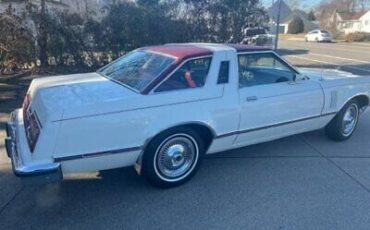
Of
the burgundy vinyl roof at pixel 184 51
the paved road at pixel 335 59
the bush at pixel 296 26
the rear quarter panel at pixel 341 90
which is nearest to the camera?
the burgundy vinyl roof at pixel 184 51

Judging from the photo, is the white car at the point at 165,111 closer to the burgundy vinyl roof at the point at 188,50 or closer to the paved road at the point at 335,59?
the burgundy vinyl roof at the point at 188,50

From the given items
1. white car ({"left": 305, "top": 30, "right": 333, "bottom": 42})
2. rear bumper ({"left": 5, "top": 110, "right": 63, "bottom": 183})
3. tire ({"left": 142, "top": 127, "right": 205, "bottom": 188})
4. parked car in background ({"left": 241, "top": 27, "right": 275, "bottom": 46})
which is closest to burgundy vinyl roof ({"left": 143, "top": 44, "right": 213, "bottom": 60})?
tire ({"left": 142, "top": 127, "right": 205, "bottom": 188})

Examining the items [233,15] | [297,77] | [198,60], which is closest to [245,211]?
[198,60]

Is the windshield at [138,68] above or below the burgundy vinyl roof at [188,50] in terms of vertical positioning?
below

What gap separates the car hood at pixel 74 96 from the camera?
124 inches

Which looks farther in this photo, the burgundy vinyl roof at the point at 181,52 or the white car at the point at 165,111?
the burgundy vinyl roof at the point at 181,52

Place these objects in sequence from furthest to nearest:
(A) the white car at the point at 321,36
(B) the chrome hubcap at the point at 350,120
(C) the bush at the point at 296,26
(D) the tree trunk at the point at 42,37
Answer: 1. (C) the bush at the point at 296,26
2. (A) the white car at the point at 321,36
3. (D) the tree trunk at the point at 42,37
4. (B) the chrome hubcap at the point at 350,120

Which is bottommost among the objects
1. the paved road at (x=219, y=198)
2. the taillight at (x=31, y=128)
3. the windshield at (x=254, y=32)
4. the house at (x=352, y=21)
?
the paved road at (x=219, y=198)

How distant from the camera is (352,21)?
5825cm

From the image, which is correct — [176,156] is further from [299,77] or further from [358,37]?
[358,37]

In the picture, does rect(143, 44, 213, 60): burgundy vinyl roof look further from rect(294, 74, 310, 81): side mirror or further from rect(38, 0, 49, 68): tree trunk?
rect(38, 0, 49, 68): tree trunk

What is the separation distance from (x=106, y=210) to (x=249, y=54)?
2427 millimetres

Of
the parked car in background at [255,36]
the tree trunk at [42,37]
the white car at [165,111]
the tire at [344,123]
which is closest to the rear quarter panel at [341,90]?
the white car at [165,111]

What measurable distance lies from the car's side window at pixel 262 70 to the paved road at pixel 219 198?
41.1 inches
